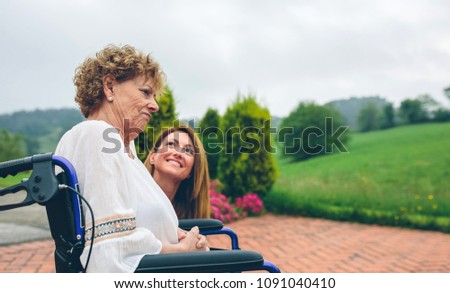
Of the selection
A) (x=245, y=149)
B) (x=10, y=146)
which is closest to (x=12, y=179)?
(x=10, y=146)

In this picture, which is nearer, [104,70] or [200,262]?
[200,262]

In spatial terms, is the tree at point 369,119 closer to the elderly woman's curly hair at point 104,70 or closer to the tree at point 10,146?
the tree at point 10,146

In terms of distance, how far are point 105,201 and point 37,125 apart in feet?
9.70

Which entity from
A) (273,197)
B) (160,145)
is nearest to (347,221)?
(273,197)

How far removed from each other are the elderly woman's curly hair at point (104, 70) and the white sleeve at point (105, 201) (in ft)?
0.69

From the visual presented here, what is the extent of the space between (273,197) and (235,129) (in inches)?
52.4

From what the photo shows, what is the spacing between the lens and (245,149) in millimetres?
6613

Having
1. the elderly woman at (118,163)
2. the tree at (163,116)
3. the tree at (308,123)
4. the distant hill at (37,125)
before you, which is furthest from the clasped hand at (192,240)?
the tree at (308,123)

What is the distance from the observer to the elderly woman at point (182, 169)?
6.04 feet

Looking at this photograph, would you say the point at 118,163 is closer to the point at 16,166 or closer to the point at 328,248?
the point at 16,166
